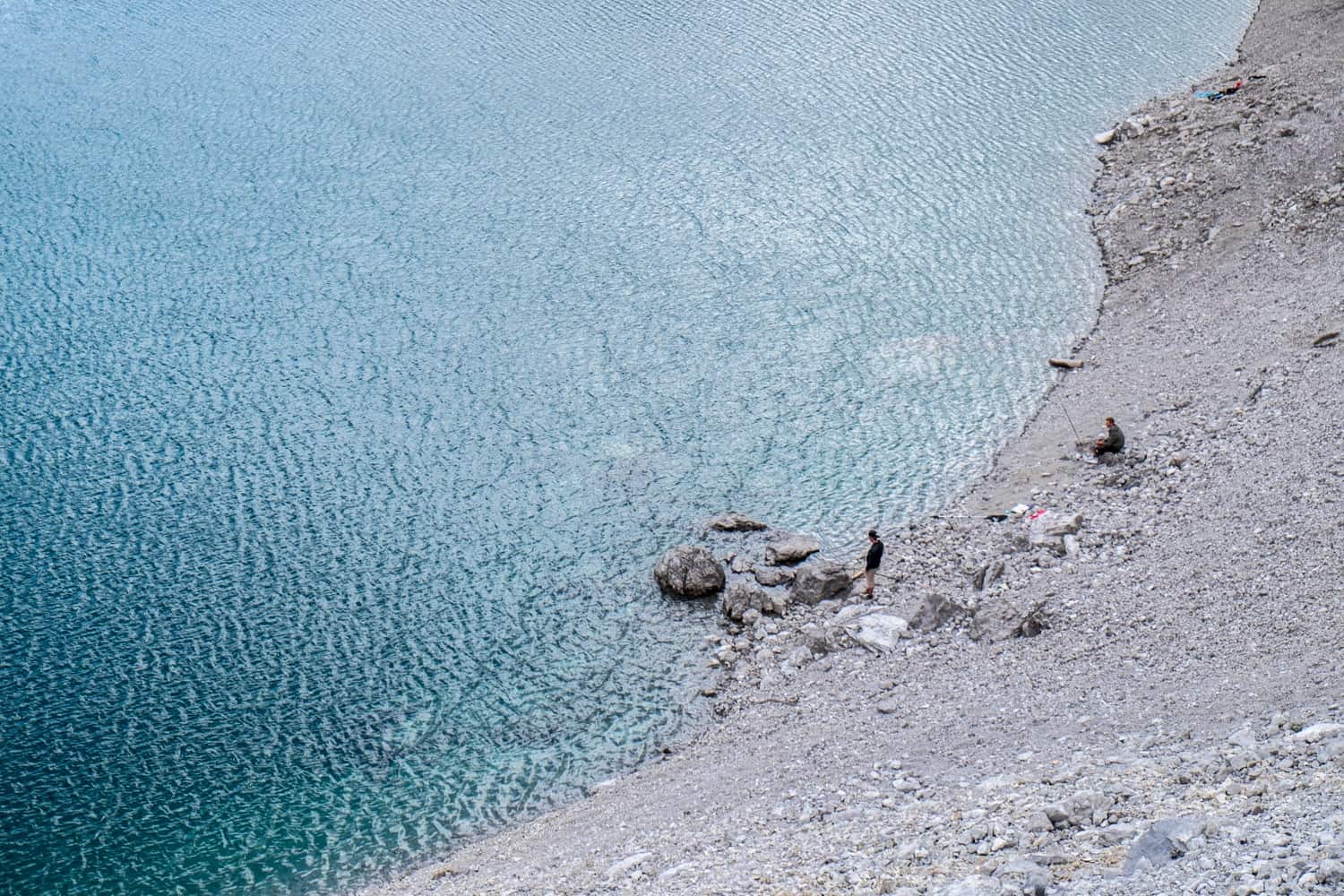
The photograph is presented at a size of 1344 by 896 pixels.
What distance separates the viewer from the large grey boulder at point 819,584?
28688 mm

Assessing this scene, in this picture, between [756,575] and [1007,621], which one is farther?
[756,575]

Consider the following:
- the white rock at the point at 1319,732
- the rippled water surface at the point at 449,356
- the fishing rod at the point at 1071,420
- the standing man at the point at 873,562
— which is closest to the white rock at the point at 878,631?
the standing man at the point at 873,562

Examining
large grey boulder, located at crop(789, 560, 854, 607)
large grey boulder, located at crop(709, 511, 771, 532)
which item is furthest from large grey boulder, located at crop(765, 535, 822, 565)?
large grey boulder, located at crop(789, 560, 854, 607)

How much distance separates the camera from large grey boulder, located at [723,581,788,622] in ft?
93.6

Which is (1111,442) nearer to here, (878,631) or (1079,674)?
(878,631)

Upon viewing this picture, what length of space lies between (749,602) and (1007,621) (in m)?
6.02

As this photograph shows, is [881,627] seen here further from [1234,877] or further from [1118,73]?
[1118,73]

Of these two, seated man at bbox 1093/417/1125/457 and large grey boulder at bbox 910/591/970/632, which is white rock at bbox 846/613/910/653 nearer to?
large grey boulder at bbox 910/591/970/632

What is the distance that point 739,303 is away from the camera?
41.7 metres

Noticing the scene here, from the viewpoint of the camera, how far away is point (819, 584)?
28703 mm

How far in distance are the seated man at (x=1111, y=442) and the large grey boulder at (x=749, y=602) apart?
30.0 feet

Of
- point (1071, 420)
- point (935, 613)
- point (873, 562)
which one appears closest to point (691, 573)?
point (873, 562)

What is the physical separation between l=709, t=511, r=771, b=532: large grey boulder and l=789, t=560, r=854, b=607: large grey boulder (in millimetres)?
2614

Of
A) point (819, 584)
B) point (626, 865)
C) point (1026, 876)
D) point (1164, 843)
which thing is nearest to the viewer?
point (1164, 843)
